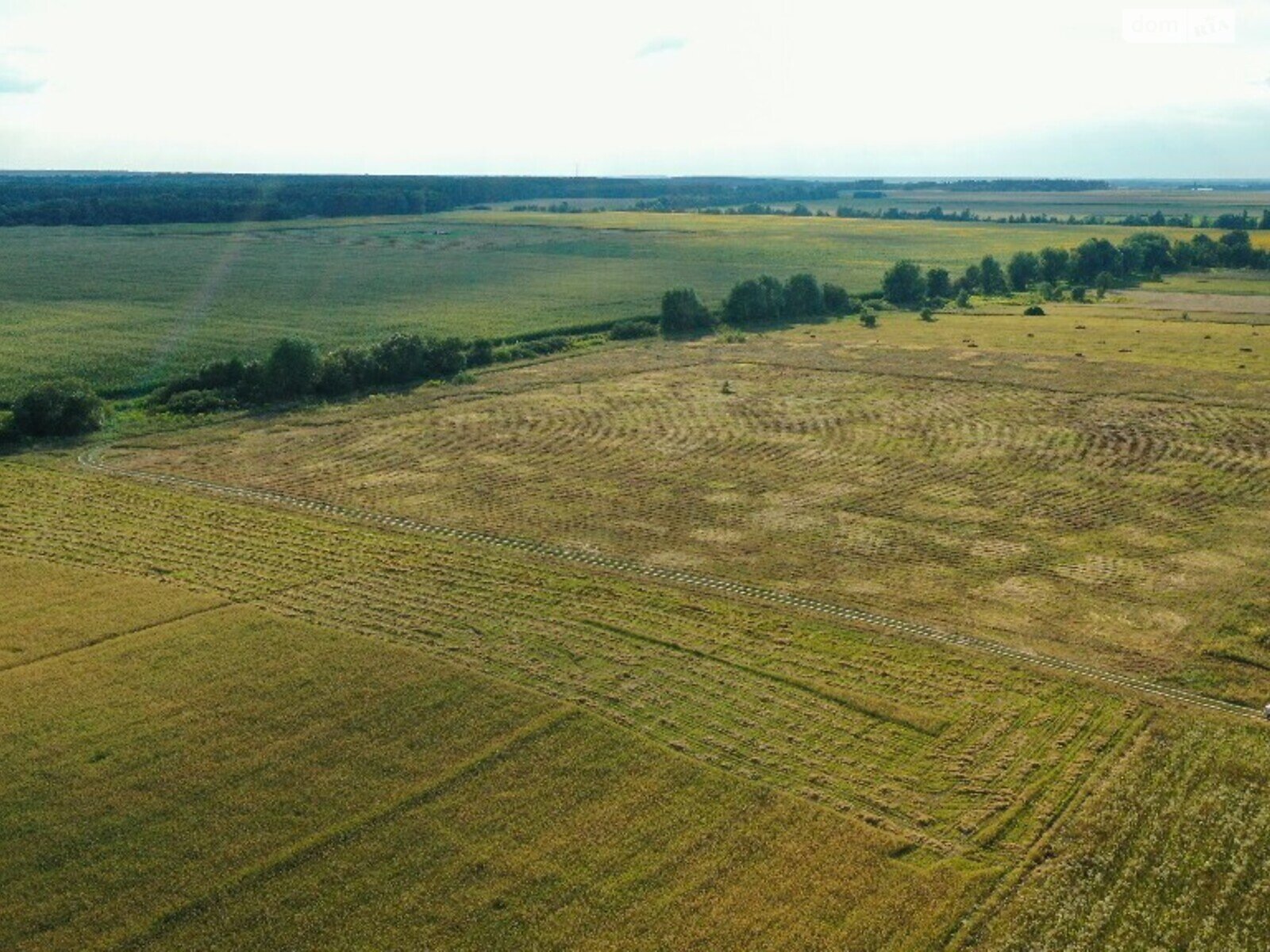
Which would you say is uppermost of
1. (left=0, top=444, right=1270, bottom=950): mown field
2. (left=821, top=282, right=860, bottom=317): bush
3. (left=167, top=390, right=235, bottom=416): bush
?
(left=821, top=282, right=860, bottom=317): bush

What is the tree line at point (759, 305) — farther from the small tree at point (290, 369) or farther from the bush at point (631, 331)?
the small tree at point (290, 369)

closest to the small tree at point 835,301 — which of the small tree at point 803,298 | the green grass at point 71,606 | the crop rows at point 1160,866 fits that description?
the small tree at point 803,298

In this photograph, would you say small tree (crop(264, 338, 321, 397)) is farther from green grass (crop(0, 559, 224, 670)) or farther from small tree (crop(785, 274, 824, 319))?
small tree (crop(785, 274, 824, 319))

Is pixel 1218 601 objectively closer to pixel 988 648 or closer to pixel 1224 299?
pixel 988 648

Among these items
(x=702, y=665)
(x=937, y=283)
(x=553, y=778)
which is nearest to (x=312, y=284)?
(x=937, y=283)

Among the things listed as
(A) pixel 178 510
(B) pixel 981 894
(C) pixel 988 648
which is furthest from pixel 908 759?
(A) pixel 178 510

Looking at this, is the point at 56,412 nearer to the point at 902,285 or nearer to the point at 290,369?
the point at 290,369

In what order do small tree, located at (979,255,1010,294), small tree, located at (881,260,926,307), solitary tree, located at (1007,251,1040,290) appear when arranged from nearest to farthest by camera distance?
small tree, located at (881,260,926,307) → small tree, located at (979,255,1010,294) → solitary tree, located at (1007,251,1040,290)

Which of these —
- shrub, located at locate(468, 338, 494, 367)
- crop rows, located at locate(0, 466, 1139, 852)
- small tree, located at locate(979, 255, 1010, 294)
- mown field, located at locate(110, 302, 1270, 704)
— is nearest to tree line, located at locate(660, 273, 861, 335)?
mown field, located at locate(110, 302, 1270, 704)
